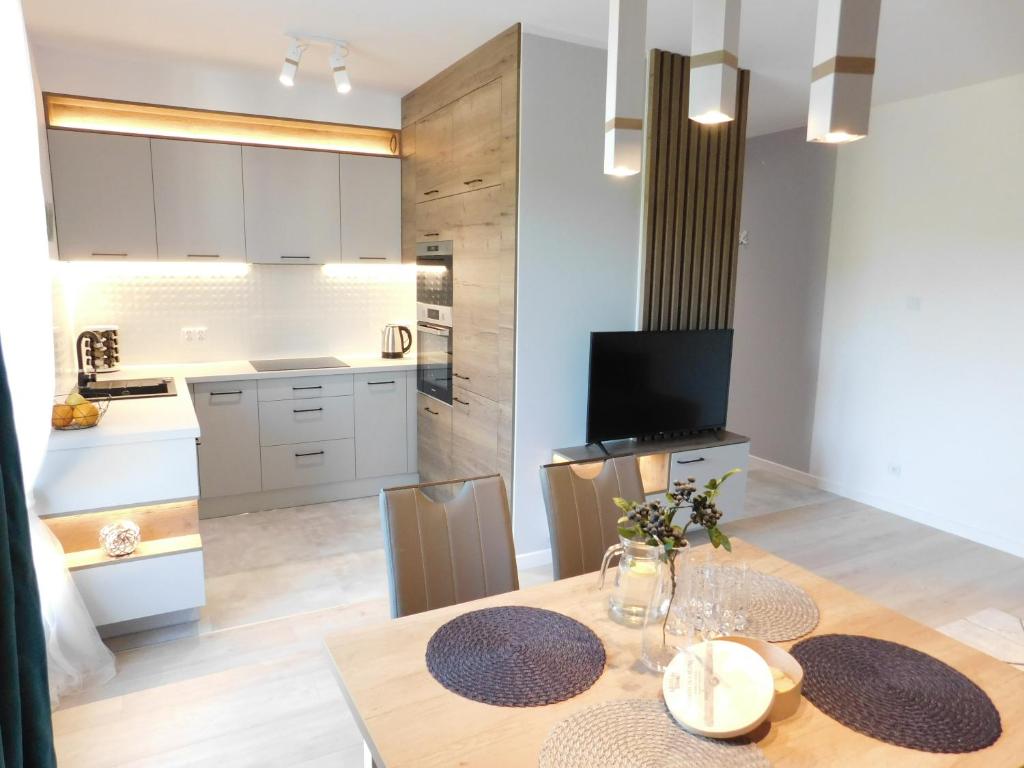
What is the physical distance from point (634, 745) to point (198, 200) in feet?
13.4

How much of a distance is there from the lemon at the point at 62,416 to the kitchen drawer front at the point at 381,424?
1.98 meters

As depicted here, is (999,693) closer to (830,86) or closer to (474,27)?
(830,86)

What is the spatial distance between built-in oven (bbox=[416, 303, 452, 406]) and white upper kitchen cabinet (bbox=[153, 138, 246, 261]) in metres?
1.25

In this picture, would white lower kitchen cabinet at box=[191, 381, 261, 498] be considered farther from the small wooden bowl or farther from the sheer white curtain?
the small wooden bowl

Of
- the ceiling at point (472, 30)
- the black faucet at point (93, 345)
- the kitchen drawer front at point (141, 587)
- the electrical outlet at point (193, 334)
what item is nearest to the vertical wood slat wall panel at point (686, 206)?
the ceiling at point (472, 30)

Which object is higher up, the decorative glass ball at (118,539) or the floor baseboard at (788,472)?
the decorative glass ball at (118,539)

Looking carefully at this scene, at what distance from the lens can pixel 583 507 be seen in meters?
2.23

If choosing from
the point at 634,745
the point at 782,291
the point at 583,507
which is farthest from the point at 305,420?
the point at 782,291

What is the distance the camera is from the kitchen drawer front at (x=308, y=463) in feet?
14.3

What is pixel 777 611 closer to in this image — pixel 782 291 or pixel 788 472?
pixel 788 472

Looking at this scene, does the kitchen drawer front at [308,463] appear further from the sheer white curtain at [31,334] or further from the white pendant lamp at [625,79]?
the white pendant lamp at [625,79]

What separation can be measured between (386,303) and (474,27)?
2277mm

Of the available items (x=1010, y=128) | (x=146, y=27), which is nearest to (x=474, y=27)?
(x=146, y=27)

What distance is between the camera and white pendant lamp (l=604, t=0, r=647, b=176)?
1.50 metres
